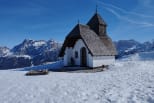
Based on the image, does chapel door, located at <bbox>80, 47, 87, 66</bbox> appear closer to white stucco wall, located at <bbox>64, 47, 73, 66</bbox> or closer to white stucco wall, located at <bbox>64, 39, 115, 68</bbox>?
white stucco wall, located at <bbox>64, 39, 115, 68</bbox>

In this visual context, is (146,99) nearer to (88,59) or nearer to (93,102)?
(93,102)

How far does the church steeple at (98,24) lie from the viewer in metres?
31.8

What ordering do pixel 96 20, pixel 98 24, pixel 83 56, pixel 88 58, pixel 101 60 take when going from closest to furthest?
pixel 88 58 < pixel 101 60 < pixel 83 56 < pixel 98 24 < pixel 96 20

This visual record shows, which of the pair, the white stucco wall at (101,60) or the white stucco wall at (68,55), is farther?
the white stucco wall at (68,55)

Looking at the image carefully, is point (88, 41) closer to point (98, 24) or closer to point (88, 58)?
point (88, 58)

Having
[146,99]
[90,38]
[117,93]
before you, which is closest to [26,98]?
[117,93]

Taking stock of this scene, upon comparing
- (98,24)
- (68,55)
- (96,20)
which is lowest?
(68,55)

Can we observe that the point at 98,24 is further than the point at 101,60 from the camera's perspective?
Yes

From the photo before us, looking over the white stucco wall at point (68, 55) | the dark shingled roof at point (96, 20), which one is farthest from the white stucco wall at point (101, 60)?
the dark shingled roof at point (96, 20)

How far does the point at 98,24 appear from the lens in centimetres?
3180

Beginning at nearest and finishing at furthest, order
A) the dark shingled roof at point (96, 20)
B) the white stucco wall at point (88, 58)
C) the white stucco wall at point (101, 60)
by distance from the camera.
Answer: the white stucco wall at point (88, 58), the white stucco wall at point (101, 60), the dark shingled roof at point (96, 20)

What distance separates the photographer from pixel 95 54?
85.3ft

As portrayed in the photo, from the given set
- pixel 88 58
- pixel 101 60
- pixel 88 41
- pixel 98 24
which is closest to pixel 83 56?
pixel 88 58

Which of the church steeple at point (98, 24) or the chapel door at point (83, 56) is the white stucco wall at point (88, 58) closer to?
the chapel door at point (83, 56)
